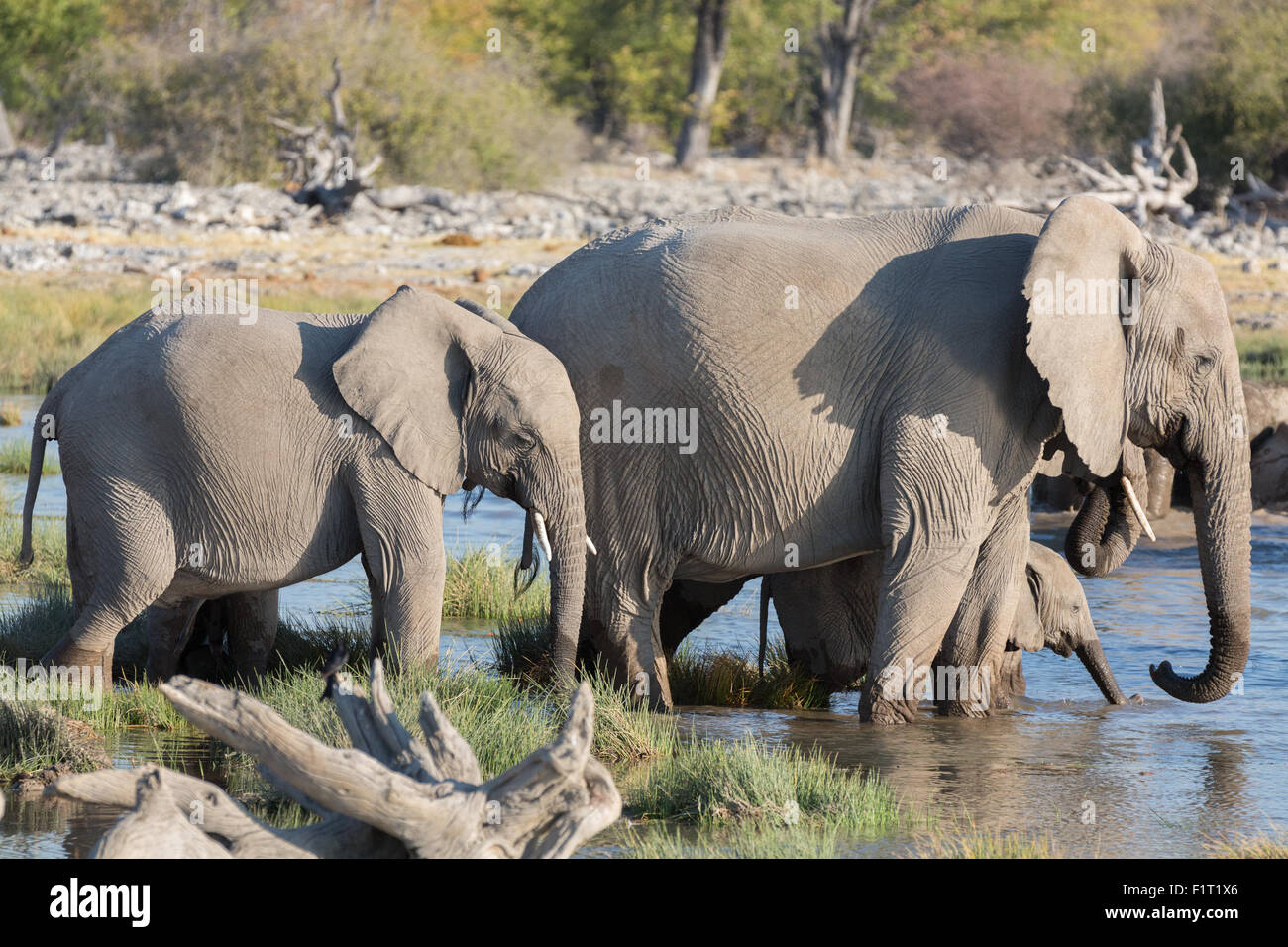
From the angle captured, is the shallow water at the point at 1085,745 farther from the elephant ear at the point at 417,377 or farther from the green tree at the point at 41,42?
the green tree at the point at 41,42

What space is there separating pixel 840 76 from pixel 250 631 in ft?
142

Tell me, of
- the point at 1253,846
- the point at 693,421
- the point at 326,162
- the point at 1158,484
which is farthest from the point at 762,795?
the point at 326,162

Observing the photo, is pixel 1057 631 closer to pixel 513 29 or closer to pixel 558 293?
pixel 558 293

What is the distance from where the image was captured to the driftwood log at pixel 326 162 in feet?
99.6

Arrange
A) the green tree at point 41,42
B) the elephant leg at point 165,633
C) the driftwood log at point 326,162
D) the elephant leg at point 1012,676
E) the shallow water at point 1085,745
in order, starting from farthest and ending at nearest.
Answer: the green tree at point 41,42, the driftwood log at point 326,162, the elephant leg at point 1012,676, the elephant leg at point 165,633, the shallow water at point 1085,745

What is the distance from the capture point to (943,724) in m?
8.05

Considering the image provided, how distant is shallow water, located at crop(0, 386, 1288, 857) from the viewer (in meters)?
6.33

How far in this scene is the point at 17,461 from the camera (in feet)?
48.1

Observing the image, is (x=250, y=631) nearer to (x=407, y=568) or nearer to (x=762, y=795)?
(x=407, y=568)

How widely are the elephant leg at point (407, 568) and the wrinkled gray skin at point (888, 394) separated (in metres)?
0.77

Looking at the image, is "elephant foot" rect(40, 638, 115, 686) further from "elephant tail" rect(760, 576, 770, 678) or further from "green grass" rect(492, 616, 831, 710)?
"elephant tail" rect(760, 576, 770, 678)

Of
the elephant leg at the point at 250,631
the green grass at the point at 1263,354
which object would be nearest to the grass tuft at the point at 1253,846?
the elephant leg at the point at 250,631

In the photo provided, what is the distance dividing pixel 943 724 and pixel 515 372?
2.41 m
